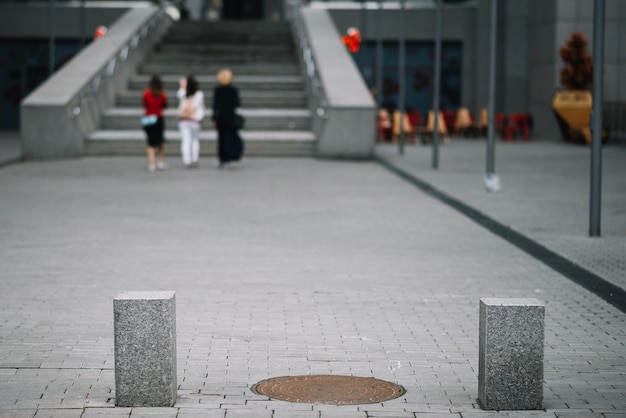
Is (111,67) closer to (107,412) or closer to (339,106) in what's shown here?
(339,106)

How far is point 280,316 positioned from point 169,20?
32811 millimetres

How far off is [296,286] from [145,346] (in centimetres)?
429

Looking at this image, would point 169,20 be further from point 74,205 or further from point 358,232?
point 358,232

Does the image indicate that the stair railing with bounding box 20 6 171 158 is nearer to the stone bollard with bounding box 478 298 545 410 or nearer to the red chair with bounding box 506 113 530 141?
the red chair with bounding box 506 113 530 141

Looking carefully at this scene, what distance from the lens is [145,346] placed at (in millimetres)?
6332

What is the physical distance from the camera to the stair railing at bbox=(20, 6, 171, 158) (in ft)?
89.3

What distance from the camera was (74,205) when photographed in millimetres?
17438

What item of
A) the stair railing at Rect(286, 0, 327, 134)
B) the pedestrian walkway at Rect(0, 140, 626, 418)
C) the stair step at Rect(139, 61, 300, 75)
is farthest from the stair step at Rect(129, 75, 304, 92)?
the pedestrian walkway at Rect(0, 140, 626, 418)

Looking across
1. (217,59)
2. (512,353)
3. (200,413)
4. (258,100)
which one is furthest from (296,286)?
(217,59)

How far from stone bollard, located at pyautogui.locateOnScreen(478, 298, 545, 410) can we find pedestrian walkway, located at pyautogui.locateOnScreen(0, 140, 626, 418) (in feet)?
0.32

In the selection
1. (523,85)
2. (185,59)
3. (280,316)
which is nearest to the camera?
(280,316)

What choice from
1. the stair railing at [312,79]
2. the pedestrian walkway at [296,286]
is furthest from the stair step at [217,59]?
the pedestrian walkway at [296,286]

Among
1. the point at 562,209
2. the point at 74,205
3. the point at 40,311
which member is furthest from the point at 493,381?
the point at 74,205

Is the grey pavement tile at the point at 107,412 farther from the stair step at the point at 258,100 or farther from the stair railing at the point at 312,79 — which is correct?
the stair step at the point at 258,100
